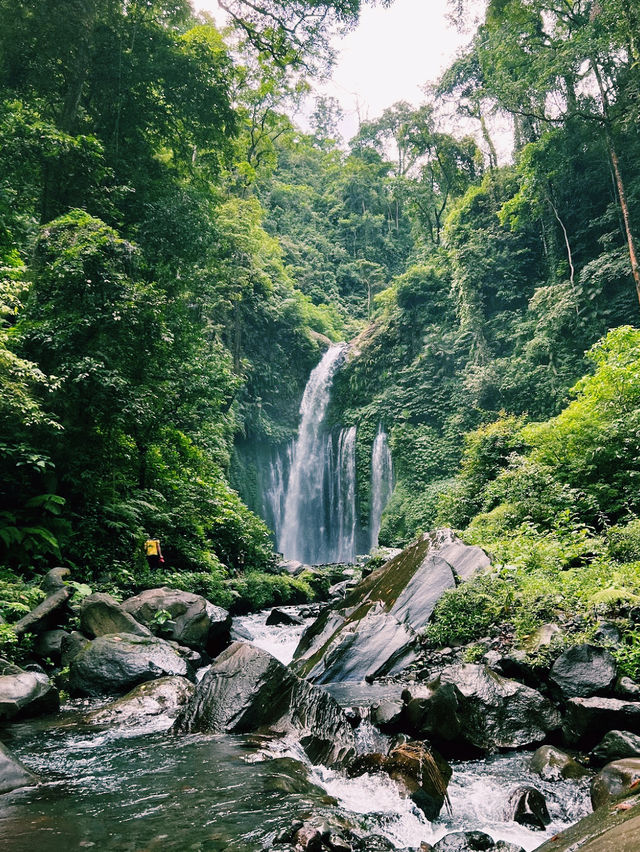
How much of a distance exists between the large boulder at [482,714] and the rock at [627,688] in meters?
0.55

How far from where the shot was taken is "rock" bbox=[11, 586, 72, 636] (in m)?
5.89

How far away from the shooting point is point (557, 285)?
759 inches

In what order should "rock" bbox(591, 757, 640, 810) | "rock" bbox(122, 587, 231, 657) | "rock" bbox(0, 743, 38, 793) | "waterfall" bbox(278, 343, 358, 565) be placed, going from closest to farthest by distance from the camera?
"rock" bbox(591, 757, 640, 810) < "rock" bbox(0, 743, 38, 793) < "rock" bbox(122, 587, 231, 657) < "waterfall" bbox(278, 343, 358, 565)

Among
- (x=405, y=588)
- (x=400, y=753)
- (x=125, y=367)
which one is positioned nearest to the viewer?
(x=400, y=753)

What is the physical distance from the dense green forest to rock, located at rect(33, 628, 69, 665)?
852mm

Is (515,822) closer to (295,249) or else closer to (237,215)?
(237,215)

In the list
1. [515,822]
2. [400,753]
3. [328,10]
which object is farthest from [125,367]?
[328,10]

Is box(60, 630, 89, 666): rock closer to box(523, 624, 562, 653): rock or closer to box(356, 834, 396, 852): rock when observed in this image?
box(356, 834, 396, 852): rock

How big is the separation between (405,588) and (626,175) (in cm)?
1912

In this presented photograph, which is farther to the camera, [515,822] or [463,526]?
[463,526]

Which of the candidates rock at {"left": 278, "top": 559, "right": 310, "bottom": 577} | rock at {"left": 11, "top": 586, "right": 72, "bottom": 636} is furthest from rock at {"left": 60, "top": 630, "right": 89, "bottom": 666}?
rock at {"left": 278, "top": 559, "right": 310, "bottom": 577}

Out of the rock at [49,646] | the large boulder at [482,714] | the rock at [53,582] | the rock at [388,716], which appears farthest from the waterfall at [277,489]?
the large boulder at [482,714]

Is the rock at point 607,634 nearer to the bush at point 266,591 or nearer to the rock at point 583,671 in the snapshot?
the rock at point 583,671

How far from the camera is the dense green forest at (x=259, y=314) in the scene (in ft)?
27.6
